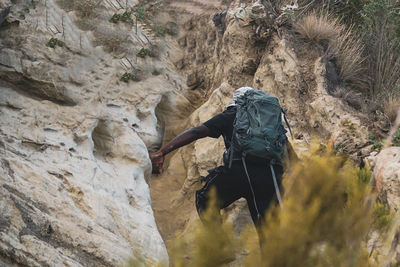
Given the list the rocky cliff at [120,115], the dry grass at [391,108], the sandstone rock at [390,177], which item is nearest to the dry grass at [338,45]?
the rocky cliff at [120,115]

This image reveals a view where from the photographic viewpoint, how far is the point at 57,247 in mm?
4160

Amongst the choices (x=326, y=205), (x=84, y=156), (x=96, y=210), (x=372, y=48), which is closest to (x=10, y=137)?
(x=84, y=156)

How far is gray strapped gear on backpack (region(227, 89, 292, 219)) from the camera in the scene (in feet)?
13.0

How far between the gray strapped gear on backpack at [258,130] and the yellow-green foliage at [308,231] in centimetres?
174

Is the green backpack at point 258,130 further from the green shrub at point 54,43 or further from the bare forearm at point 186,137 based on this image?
the green shrub at point 54,43

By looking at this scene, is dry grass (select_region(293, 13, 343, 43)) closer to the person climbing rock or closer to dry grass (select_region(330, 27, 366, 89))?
dry grass (select_region(330, 27, 366, 89))

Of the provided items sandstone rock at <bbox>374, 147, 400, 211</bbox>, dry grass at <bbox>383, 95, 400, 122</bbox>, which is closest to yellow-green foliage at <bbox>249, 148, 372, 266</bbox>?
sandstone rock at <bbox>374, 147, 400, 211</bbox>

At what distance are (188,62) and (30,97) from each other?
12.4 feet

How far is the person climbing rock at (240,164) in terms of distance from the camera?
4.02 metres

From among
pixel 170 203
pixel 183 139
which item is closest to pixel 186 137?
pixel 183 139

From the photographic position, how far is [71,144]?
18.6 feet

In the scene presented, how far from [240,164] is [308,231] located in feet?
7.38

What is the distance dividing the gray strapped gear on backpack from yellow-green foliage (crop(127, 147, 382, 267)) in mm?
1741

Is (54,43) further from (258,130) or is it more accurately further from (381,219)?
(381,219)
